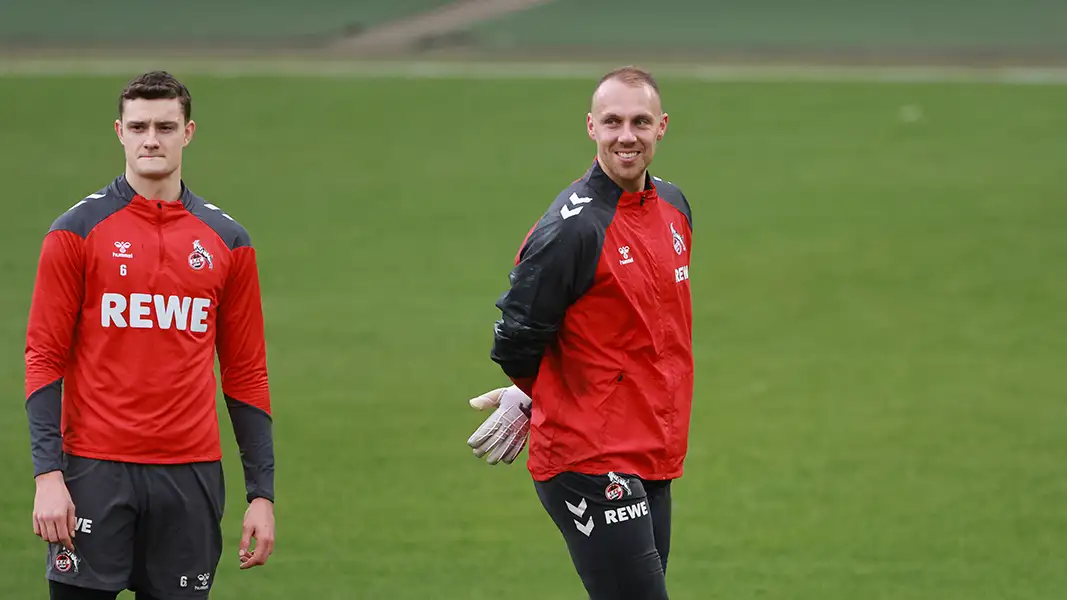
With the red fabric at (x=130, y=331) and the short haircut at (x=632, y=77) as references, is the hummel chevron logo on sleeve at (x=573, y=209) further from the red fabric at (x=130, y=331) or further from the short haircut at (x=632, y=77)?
the red fabric at (x=130, y=331)

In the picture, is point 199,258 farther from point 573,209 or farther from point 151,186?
point 573,209

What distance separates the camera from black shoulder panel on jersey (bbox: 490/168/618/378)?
500 centimetres

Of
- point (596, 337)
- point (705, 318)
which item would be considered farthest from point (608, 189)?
point (705, 318)

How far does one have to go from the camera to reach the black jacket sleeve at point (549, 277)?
500 cm

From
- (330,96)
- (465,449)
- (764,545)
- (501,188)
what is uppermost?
(330,96)

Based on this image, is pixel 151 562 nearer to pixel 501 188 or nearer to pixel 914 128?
pixel 501 188

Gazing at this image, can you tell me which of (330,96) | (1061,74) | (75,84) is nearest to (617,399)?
(330,96)

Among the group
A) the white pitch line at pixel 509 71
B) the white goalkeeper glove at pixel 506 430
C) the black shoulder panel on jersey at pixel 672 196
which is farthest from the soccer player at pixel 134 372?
the white pitch line at pixel 509 71

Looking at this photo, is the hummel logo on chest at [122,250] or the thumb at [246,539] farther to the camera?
the thumb at [246,539]

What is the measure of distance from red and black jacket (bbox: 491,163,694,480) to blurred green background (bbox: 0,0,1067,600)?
2885 mm

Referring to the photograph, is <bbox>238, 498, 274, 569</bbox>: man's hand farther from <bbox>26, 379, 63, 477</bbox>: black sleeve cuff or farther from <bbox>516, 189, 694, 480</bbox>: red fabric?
<bbox>516, 189, 694, 480</bbox>: red fabric

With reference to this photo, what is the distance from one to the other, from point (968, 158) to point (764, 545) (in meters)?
11.4

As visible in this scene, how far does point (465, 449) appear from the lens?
402 inches

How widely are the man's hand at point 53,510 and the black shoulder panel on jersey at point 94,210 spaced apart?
75 centimetres
